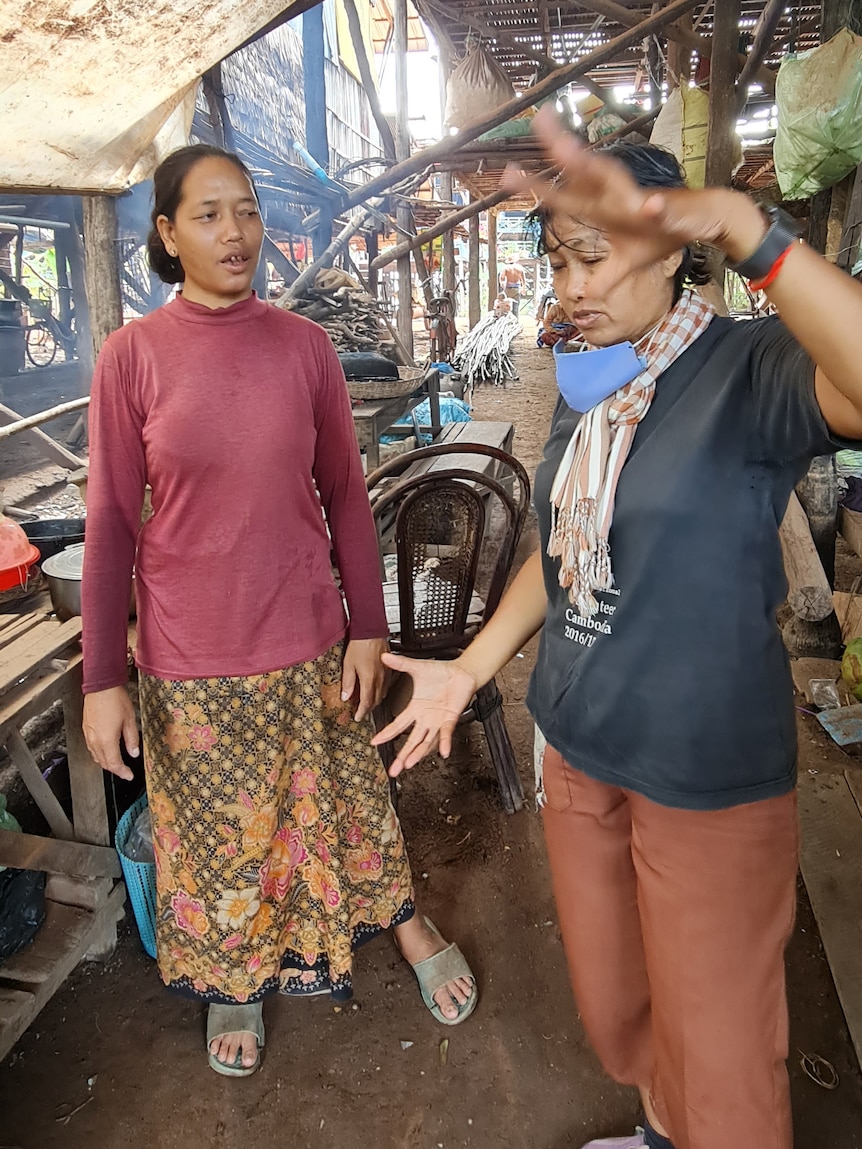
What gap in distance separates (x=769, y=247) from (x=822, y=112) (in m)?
3.27

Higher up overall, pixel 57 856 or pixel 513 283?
pixel 513 283

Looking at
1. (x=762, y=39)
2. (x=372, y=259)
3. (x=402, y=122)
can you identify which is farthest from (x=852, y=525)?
(x=402, y=122)

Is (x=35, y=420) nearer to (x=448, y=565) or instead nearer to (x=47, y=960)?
(x=448, y=565)

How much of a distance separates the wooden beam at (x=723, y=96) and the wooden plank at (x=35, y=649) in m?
3.91

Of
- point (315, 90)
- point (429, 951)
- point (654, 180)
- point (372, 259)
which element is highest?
point (315, 90)

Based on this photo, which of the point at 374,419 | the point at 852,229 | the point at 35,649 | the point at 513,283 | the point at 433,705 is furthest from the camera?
the point at 513,283

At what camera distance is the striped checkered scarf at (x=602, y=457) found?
1.19m

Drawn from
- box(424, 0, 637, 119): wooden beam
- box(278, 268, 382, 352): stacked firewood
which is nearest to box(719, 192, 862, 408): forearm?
box(278, 268, 382, 352): stacked firewood

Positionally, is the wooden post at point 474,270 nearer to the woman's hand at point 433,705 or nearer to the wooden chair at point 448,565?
the wooden chair at point 448,565

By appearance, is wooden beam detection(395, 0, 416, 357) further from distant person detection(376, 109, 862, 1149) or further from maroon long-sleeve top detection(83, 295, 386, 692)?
distant person detection(376, 109, 862, 1149)

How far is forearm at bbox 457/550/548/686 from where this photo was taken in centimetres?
156

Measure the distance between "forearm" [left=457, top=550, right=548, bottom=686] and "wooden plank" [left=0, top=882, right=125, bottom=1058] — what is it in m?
1.53

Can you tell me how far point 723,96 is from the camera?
4.29 metres

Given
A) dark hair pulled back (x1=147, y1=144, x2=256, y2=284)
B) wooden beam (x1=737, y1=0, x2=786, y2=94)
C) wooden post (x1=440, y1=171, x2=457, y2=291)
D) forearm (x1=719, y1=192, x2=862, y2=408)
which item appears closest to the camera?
forearm (x1=719, y1=192, x2=862, y2=408)
